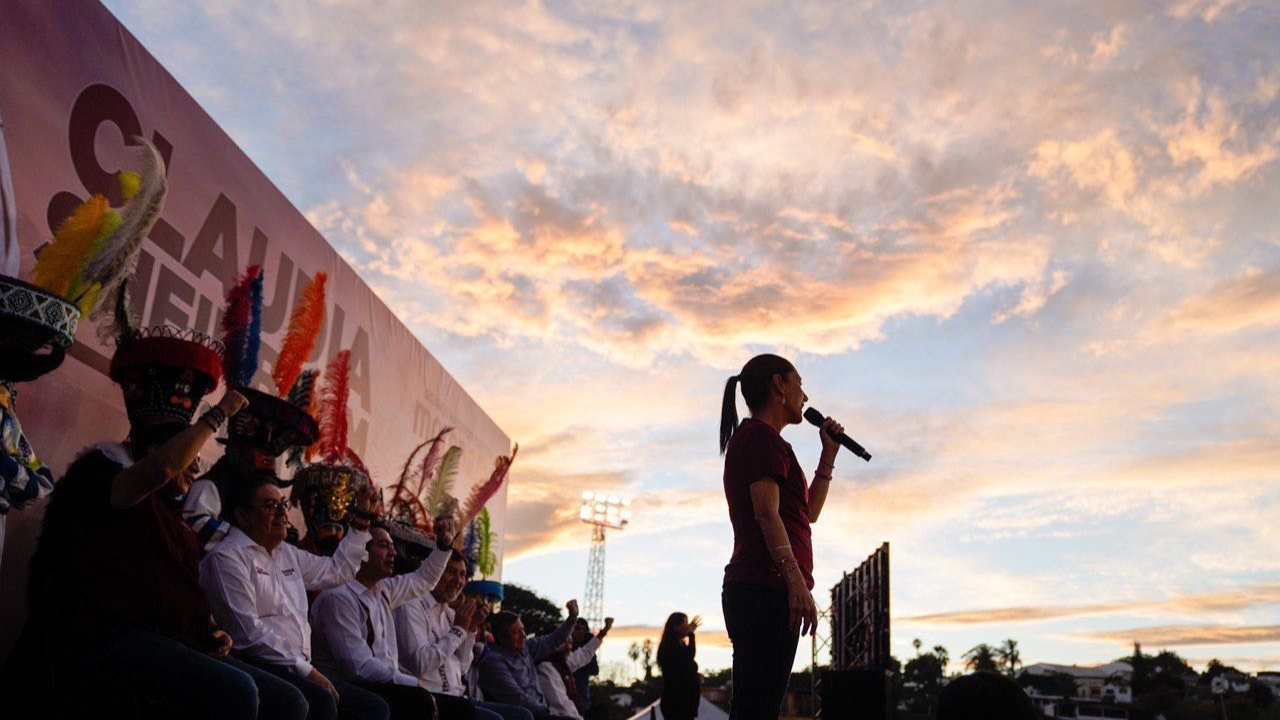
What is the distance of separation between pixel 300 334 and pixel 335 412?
75 cm

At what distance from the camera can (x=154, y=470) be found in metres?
2.55

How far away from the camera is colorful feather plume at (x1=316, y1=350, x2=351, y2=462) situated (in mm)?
6121

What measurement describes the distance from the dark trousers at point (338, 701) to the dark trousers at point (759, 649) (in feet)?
5.03

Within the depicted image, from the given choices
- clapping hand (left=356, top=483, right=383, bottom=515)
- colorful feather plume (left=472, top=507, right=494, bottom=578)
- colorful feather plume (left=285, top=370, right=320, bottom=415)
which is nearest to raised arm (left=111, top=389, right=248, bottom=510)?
clapping hand (left=356, top=483, right=383, bottom=515)

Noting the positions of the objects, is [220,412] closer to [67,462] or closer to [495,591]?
[67,462]

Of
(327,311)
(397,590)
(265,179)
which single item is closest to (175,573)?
(397,590)

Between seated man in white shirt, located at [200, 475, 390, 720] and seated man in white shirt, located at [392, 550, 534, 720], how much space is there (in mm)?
1076

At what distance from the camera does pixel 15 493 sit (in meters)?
2.68

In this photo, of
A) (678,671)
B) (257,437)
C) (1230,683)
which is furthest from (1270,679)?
(257,437)

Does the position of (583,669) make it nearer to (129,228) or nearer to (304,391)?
(304,391)

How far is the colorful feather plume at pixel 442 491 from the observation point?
7.70m

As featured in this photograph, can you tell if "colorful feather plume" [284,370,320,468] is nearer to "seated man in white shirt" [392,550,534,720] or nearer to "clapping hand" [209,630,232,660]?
"seated man in white shirt" [392,550,534,720]

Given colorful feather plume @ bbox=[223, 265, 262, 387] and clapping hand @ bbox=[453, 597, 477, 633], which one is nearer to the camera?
colorful feather plume @ bbox=[223, 265, 262, 387]

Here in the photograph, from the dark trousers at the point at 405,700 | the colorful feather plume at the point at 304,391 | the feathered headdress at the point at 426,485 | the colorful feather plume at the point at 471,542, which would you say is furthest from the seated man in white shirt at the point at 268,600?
the colorful feather plume at the point at 471,542
